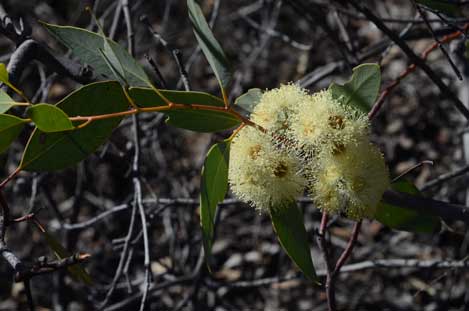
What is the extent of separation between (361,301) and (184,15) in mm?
2541

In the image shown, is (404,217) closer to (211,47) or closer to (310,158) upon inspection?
(310,158)

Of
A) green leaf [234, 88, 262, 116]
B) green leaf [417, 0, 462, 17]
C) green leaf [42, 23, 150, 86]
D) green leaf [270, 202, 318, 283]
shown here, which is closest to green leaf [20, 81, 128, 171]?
green leaf [42, 23, 150, 86]

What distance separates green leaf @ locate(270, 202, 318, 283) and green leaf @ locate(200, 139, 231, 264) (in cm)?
16

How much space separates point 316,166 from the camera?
1403mm

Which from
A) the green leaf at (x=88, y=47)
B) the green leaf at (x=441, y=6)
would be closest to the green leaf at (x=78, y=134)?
the green leaf at (x=88, y=47)

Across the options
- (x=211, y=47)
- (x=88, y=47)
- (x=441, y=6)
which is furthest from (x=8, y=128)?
(x=441, y=6)

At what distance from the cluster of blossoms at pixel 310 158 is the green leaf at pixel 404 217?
29cm

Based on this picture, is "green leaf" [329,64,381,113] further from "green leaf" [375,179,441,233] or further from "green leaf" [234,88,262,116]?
"green leaf" [375,179,441,233]

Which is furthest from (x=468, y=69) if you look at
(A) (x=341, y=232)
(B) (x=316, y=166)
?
(B) (x=316, y=166)

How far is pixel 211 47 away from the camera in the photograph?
59.2 inches

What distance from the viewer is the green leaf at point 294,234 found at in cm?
150

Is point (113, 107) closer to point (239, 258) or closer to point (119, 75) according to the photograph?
point (119, 75)

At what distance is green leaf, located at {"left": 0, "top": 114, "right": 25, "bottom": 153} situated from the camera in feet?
4.37

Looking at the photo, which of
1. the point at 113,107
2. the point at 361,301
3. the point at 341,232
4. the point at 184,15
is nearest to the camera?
the point at 113,107
